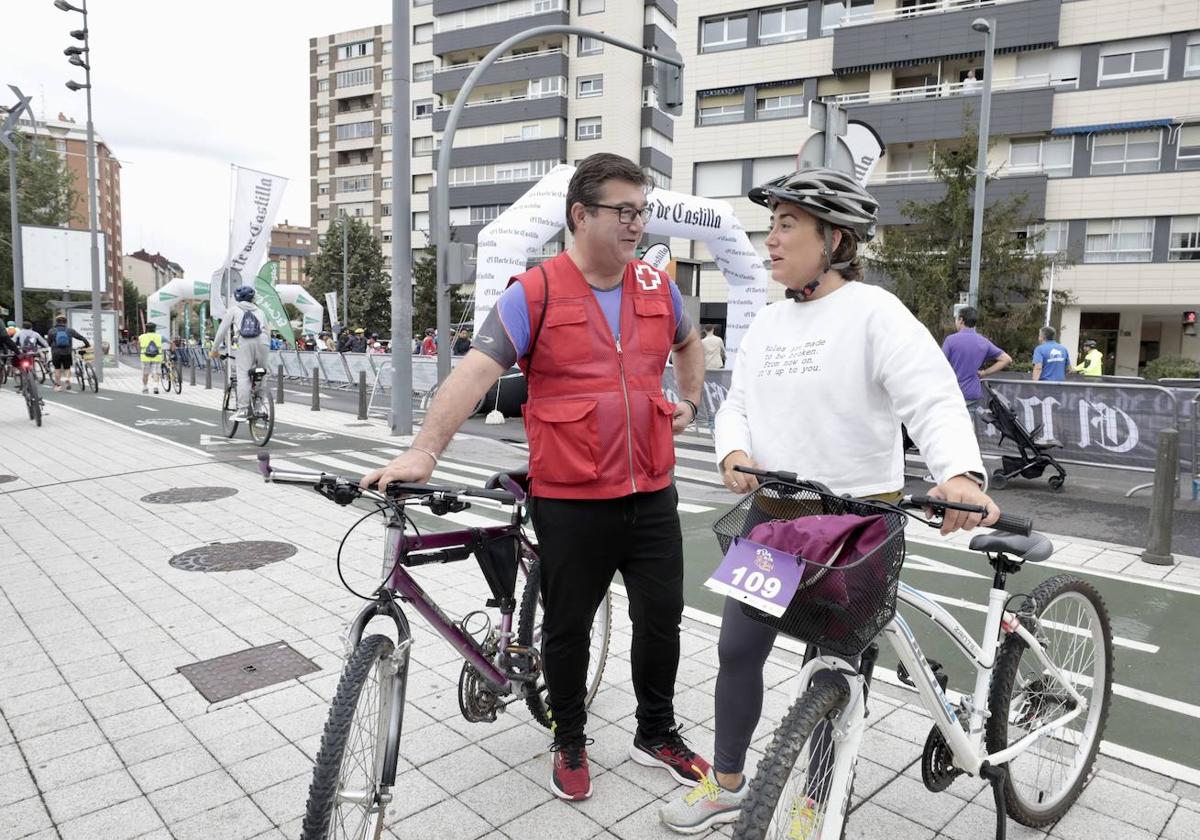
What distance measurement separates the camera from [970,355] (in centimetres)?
923

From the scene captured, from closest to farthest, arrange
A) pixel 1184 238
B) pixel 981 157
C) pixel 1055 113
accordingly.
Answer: pixel 981 157, pixel 1184 238, pixel 1055 113

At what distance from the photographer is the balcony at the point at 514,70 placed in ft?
169

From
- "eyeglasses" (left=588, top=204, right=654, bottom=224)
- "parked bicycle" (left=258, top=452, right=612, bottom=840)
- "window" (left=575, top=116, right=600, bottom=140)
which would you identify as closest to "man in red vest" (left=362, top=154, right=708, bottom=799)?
"eyeglasses" (left=588, top=204, right=654, bottom=224)

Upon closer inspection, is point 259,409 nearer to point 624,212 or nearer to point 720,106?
point 624,212

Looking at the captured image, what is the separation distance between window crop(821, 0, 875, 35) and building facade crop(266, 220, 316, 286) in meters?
118

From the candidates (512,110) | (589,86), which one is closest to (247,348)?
(589,86)

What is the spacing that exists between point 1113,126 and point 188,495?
35.2 metres

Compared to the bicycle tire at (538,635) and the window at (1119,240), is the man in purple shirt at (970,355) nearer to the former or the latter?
the bicycle tire at (538,635)

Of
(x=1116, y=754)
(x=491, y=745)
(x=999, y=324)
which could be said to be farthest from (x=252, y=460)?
(x=999, y=324)

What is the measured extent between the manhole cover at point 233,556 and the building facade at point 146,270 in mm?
174236

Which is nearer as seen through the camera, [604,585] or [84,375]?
[604,585]

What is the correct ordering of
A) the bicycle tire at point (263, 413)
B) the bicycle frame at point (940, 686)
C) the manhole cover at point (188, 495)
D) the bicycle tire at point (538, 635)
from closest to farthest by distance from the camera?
the bicycle frame at point (940, 686) < the bicycle tire at point (538, 635) < the manhole cover at point (188, 495) < the bicycle tire at point (263, 413)

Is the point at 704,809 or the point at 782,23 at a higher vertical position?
the point at 782,23

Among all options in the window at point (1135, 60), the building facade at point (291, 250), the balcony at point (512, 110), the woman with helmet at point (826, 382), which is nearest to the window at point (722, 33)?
the balcony at point (512, 110)
